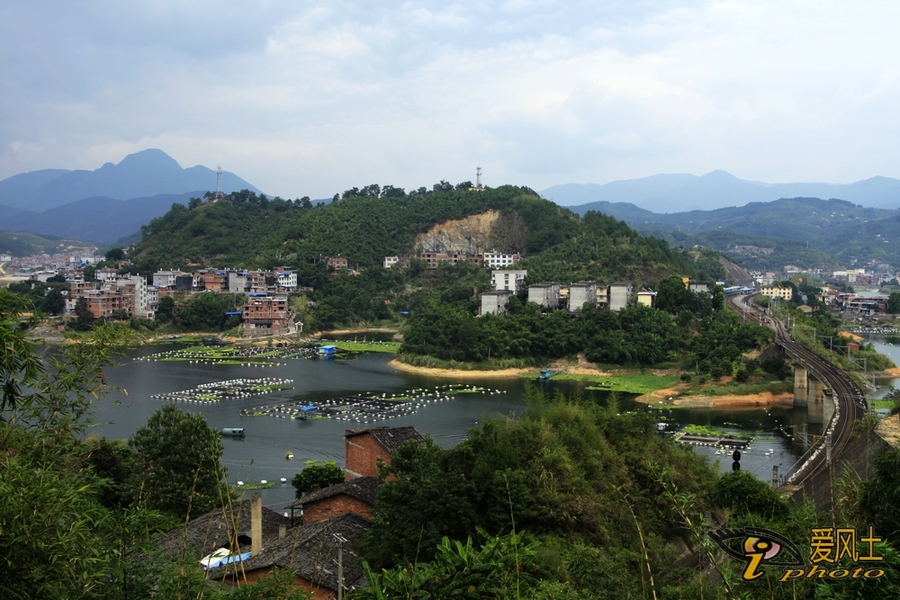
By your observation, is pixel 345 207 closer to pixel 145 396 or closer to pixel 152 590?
pixel 145 396

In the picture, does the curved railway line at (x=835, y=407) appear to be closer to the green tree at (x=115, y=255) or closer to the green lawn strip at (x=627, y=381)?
the green lawn strip at (x=627, y=381)

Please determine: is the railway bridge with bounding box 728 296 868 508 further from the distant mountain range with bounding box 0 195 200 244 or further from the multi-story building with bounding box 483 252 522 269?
the distant mountain range with bounding box 0 195 200 244

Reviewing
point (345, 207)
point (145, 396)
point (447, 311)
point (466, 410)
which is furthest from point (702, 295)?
point (345, 207)

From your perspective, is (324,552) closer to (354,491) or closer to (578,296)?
(354,491)

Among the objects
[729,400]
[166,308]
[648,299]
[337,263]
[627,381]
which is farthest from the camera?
[337,263]

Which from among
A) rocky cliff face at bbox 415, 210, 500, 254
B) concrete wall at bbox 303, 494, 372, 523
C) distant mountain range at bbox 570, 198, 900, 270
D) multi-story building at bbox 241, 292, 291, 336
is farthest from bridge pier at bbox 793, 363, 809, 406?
distant mountain range at bbox 570, 198, 900, 270

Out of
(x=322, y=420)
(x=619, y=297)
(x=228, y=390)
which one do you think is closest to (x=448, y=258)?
(x=619, y=297)
